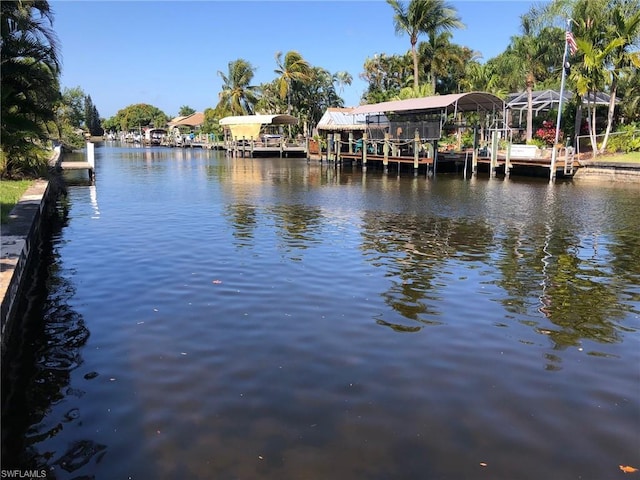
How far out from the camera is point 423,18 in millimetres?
46062

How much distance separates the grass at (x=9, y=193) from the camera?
38.7ft

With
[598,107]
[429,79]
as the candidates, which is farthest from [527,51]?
[429,79]

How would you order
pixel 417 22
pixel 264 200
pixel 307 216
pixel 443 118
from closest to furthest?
pixel 307 216, pixel 264 200, pixel 443 118, pixel 417 22

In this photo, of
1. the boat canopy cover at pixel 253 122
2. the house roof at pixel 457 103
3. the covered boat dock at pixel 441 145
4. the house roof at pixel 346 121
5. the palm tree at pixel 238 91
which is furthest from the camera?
the palm tree at pixel 238 91

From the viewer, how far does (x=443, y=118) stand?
111 feet

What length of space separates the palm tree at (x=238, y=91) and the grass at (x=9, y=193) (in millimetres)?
56627

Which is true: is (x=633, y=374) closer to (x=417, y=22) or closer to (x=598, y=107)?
(x=598, y=107)

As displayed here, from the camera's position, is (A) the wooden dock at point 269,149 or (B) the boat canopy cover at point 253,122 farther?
(A) the wooden dock at point 269,149

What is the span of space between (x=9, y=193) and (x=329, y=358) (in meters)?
12.4

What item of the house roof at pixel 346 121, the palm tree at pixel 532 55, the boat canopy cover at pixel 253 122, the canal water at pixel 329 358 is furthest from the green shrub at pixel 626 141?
the boat canopy cover at pixel 253 122

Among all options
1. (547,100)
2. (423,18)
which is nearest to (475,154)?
(547,100)

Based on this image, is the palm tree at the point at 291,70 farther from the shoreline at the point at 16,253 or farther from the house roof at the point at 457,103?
the shoreline at the point at 16,253

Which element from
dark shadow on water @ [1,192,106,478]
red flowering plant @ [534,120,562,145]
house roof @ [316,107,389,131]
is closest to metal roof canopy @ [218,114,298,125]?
house roof @ [316,107,389,131]

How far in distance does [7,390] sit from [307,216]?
40.0 feet
